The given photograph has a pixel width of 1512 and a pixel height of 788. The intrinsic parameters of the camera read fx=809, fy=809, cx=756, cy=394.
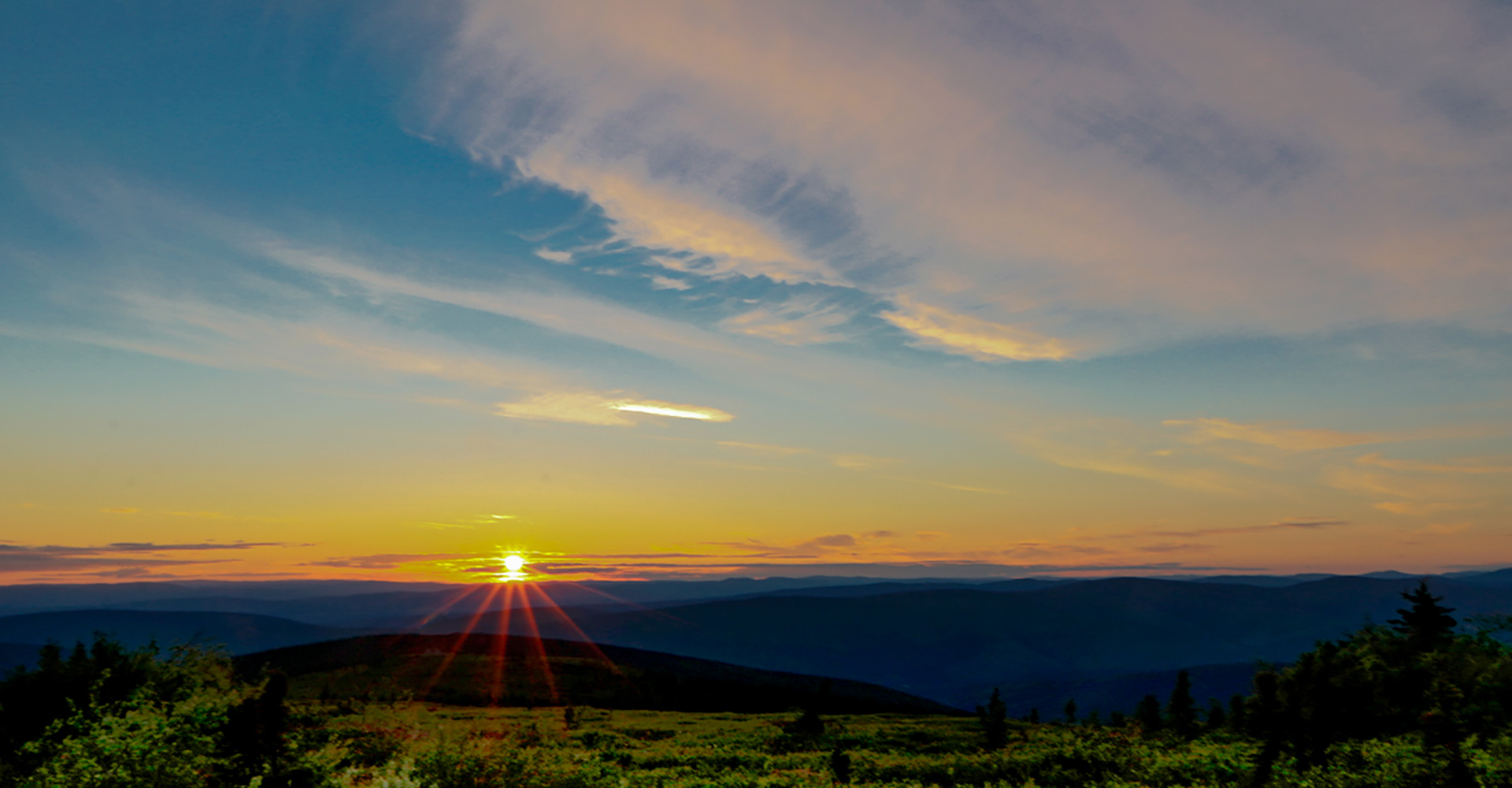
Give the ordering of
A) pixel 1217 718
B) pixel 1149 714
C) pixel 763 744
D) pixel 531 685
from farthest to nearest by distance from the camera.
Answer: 1. pixel 531 685
2. pixel 1149 714
3. pixel 1217 718
4. pixel 763 744

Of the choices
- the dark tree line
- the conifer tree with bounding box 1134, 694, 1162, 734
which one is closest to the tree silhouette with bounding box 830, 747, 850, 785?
the dark tree line

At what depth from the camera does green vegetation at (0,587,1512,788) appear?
20219 millimetres

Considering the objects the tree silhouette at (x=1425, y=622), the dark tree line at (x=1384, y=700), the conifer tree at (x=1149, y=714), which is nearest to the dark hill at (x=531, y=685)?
the conifer tree at (x=1149, y=714)

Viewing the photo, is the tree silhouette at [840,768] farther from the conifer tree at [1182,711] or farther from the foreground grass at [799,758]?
the conifer tree at [1182,711]

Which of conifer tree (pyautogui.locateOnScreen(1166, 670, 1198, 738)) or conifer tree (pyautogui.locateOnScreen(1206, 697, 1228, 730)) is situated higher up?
conifer tree (pyautogui.locateOnScreen(1206, 697, 1228, 730))

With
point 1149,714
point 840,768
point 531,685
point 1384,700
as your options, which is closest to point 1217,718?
point 1149,714

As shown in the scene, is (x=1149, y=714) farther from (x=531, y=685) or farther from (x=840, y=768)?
(x=531, y=685)

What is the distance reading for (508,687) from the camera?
12281 cm

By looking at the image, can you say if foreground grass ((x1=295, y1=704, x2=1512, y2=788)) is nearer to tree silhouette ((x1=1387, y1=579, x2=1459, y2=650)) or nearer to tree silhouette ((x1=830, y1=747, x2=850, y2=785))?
tree silhouette ((x1=830, y1=747, x2=850, y2=785))

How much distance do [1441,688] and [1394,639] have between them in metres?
25.0

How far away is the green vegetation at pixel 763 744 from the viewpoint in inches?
796

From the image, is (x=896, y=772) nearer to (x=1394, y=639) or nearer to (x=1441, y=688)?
(x=1441, y=688)

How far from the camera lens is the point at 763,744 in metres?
54.4

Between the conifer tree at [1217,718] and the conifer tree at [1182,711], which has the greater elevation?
the conifer tree at [1217,718]
